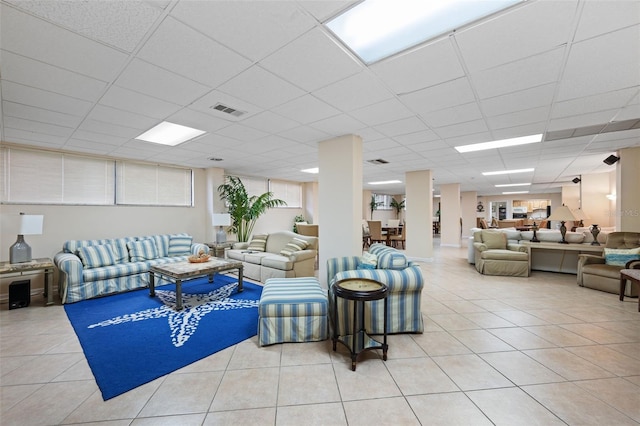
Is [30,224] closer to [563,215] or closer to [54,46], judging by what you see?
[54,46]

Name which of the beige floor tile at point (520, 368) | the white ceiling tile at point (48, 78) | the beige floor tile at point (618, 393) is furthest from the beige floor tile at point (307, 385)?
the white ceiling tile at point (48, 78)

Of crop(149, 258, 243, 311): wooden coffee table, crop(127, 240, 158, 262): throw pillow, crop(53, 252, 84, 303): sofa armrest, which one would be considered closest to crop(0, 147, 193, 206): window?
crop(127, 240, 158, 262): throw pillow

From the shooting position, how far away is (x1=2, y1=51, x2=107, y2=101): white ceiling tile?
7.09 feet

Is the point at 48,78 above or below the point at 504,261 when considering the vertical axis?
above

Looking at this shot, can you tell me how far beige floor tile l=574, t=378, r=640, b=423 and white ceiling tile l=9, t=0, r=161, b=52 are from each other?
4074mm

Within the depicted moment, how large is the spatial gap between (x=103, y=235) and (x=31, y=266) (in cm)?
157

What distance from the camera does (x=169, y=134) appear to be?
167 inches

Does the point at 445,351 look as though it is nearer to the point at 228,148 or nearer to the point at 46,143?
the point at 228,148

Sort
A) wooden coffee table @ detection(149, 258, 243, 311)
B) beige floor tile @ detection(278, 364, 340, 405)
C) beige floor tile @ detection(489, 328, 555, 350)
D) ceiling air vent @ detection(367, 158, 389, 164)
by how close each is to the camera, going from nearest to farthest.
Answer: beige floor tile @ detection(278, 364, 340, 405), beige floor tile @ detection(489, 328, 555, 350), wooden coffee table @ detection(149, 258, 243, 311), ceiling air vent @ detection(367, 158, 389, 164)

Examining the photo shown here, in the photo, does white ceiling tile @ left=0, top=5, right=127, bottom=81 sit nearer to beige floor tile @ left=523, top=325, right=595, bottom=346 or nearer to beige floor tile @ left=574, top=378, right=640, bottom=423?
beige floor tile @ left=574, top=378, right=640, bottom=423

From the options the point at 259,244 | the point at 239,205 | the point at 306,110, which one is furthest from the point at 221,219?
the point at 306,110

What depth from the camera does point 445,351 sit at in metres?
2.59

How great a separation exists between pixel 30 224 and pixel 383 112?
5483mm

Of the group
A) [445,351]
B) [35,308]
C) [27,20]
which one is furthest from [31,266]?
[445,351]
